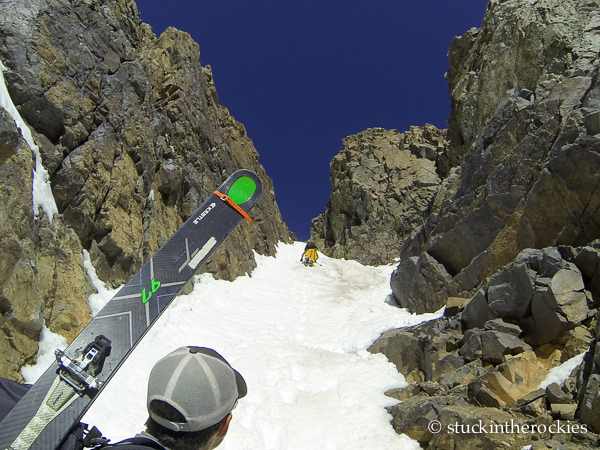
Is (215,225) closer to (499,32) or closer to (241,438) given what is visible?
(241,438)

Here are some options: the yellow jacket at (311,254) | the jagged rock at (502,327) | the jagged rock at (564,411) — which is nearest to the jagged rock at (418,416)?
the jagged rock at (564,411)

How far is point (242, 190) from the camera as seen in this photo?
7113mm

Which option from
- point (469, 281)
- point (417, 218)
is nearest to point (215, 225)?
point (469, 281)

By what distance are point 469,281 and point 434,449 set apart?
6443mm

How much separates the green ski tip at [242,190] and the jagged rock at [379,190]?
2378 cm

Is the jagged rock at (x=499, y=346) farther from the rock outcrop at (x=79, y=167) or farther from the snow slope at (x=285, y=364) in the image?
the rock outcrop at (x=79, y=167)

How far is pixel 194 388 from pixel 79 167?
851 centimetres

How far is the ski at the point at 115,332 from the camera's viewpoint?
3012mm

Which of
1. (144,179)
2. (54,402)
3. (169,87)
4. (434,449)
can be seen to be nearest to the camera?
(54,402)

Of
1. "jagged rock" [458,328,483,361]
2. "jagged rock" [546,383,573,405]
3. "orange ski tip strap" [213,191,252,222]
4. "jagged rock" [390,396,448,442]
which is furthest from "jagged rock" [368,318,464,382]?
"orange ski tip strap" [213,191,252,222]

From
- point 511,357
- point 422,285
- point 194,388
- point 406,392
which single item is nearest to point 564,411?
point 511,357

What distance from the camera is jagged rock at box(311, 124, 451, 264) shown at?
107 feet

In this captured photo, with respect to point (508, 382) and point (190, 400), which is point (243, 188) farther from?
point (190, 400)

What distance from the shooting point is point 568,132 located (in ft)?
30.0
